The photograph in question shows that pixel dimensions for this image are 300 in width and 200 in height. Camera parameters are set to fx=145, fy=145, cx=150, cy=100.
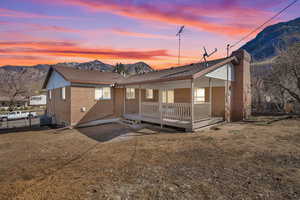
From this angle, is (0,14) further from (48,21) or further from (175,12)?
(175,12)

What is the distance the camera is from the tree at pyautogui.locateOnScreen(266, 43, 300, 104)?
14117 mm

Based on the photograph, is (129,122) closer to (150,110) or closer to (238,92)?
(150,110)

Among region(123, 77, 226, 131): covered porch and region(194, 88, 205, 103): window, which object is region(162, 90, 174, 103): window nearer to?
region(123, 77, 226, 131): covered porch

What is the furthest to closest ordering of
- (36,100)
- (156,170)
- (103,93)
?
1. (36,100)
2. (103,93)
3. (156,170)

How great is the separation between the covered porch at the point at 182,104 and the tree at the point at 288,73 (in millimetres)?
9224

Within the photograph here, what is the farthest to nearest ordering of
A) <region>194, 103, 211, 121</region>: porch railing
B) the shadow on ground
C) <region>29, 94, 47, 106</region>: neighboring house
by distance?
1. <region>29, 94, 47, 106</region>: neighboring house
2. <region>194, 103, 211, 121</region>: porch railing
3. the shadow on ground

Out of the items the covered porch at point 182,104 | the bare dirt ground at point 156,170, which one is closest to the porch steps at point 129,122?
the covered porch at point 182,104

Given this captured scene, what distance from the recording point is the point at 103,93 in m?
11.4

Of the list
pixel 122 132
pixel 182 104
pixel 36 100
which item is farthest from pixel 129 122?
pixel 36 100

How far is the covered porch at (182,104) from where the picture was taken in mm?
8539

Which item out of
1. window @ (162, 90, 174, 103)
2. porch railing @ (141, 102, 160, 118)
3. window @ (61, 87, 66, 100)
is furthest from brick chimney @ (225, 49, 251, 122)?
window @ (61, 87, 66, 100)

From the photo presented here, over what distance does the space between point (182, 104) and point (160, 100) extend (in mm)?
3136

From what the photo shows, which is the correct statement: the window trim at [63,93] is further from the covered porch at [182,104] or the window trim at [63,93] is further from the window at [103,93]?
the covered porch at [182,104]

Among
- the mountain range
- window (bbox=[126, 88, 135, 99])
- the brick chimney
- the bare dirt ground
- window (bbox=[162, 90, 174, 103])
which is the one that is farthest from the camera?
the mountain range
